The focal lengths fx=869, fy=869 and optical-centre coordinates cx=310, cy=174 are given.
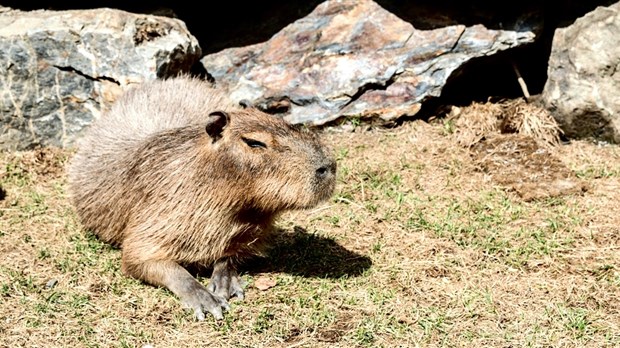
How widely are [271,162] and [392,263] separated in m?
1.02

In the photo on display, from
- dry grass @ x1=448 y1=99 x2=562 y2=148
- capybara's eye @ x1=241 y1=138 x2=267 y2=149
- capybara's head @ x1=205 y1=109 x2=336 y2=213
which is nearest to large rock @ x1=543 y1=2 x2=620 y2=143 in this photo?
dry grass @ x1=448 y1=99 x2=562 y2=148

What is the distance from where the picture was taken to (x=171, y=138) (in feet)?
15.5

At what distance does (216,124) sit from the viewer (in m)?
4.37

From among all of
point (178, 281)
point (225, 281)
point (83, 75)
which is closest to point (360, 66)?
point (83, 75)

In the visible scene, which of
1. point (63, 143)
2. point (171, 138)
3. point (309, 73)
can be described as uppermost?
point (171, 138)

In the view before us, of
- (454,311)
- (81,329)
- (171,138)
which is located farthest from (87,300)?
(454,311)

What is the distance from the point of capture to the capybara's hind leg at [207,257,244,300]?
176 inches

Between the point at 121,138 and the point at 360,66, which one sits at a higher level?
the point at 121,138

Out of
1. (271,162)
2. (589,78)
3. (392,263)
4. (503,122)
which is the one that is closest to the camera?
(271,162)

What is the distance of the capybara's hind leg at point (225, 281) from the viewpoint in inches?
176

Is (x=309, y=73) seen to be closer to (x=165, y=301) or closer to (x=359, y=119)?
(x=359, y=119)

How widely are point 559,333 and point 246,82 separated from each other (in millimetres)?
3506

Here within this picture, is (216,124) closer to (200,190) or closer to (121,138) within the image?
(200,190)

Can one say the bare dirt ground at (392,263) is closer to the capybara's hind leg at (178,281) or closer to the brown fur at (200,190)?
the capybara's hind leg at (178,281)
